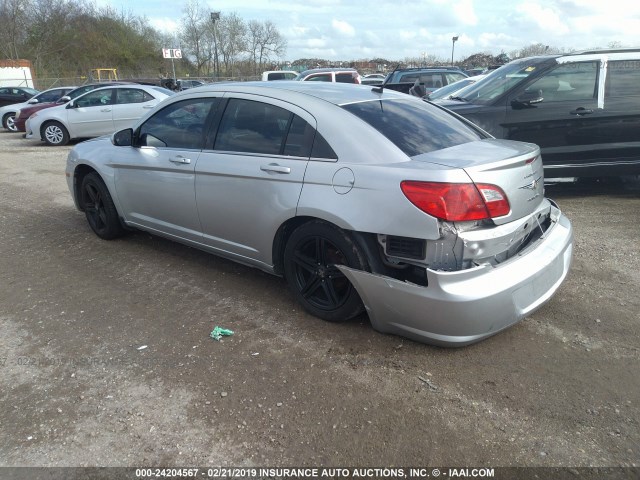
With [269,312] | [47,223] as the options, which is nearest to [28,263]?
[47,223]

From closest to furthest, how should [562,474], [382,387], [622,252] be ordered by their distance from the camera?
[562,474], [382,387], [622,252]

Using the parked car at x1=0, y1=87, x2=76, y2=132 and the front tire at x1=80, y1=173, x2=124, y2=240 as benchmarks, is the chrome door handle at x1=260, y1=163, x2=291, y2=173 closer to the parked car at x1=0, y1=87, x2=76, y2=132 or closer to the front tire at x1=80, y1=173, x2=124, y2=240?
the front tire at x1=80, y1=173, x2=124, y2=240

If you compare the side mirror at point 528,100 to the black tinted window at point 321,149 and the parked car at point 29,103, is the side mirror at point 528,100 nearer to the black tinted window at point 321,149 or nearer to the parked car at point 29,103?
the black tinted window at point 321,149

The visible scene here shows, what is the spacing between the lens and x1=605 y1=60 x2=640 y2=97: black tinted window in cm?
606

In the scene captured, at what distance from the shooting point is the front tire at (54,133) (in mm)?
13539

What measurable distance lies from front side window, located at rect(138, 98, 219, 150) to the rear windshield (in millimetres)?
1313

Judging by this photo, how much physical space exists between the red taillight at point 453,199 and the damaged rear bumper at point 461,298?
31 cm

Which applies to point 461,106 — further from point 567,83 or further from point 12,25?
point 12,25

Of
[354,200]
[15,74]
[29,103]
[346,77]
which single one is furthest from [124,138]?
[15,74]

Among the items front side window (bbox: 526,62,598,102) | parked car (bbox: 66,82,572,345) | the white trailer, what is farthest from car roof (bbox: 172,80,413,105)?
the white trailer

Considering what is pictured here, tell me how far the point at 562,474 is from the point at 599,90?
5388 mm

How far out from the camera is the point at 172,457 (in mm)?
2334

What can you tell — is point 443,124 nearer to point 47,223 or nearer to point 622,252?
point 622,252

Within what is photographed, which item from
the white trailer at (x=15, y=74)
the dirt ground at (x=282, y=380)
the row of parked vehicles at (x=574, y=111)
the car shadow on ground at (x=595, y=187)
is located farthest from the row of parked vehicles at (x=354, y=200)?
the white trailer at (x=15, y=74)
